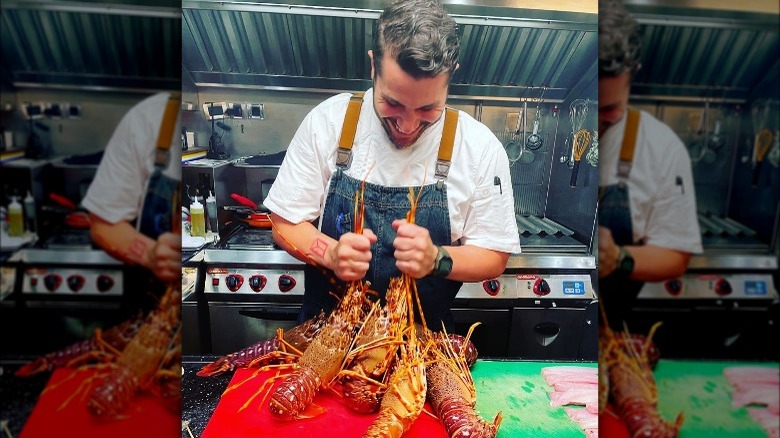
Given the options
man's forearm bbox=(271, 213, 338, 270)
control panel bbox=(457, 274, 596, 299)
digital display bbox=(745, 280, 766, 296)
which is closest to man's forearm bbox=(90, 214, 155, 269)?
man's forearm bbox=(271, 213, 338, 270)

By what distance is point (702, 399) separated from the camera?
1142 mm

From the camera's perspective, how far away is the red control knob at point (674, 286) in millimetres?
1149

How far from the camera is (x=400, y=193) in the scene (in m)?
1.45

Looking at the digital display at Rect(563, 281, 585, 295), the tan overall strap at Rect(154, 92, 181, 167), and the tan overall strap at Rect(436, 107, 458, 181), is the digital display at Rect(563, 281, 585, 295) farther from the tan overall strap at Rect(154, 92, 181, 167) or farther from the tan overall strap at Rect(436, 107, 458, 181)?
the tan overall strap at Rect(154, 92, 181, 167)

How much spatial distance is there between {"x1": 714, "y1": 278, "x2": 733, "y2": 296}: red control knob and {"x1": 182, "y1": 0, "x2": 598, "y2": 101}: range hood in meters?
0.70

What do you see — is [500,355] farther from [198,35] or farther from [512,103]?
[198,35]

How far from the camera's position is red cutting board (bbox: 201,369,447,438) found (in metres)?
1.42

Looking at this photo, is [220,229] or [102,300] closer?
[102,300]

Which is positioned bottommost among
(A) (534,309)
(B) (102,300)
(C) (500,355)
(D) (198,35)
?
(C) (500,355)

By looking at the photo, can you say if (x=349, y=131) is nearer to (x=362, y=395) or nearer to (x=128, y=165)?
(x=128, y=165)

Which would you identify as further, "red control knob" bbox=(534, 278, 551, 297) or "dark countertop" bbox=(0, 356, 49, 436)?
"red control knob" bbox=(534, 278, 551, 297)

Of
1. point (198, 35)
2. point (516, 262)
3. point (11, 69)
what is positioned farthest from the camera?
point (516, 262)

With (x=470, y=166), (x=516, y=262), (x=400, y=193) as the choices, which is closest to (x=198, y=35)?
(x=400, y=193)

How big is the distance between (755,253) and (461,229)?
782 millimetres
